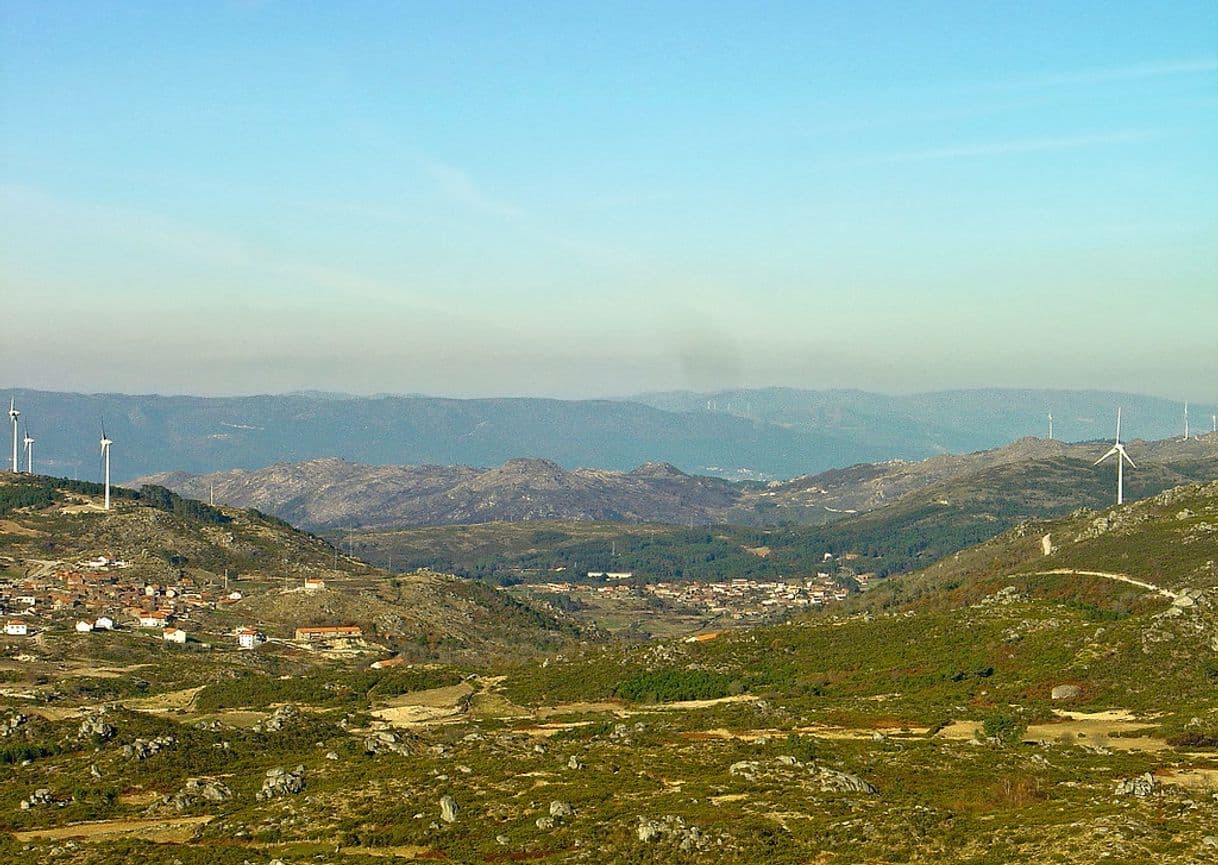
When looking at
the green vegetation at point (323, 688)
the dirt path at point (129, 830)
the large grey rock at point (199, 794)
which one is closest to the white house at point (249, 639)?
the green vegetation at point (323, 688)

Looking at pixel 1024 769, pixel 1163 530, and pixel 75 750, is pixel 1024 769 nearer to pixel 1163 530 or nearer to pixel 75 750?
pixel 75 750

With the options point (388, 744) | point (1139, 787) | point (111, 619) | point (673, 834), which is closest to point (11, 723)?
point (388, 744)

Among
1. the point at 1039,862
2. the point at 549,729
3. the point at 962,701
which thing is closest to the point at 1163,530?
the point at 962,701

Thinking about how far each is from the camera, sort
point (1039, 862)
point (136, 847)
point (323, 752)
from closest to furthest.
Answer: point (1039, 862) < point (136, 847) < point (323, 752)

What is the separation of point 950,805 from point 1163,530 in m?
115

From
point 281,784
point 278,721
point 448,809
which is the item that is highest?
point 448,809

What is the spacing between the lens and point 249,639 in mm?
180500

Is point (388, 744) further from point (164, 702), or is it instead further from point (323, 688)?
point (164, 702)

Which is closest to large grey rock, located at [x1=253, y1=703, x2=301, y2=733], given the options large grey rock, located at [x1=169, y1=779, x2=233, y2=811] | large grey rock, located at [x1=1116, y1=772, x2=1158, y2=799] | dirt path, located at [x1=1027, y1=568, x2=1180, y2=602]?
large grey rock, located at [x1=169, y1=779, x2=233, y2=811]

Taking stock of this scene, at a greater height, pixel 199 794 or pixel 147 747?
pixel 199 794

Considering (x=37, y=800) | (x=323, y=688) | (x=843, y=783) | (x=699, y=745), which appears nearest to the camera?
(x=843, y=783)

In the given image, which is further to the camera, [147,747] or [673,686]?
[673,686]

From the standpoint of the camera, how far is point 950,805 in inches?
2633

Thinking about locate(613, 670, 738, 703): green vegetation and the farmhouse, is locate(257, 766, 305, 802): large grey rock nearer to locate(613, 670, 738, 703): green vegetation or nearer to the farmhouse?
locate(613, 670, 738, 703): green vegetation
